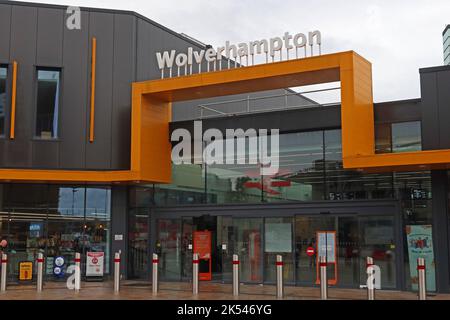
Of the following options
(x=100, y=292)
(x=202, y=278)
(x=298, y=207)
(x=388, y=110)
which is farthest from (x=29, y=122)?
(x=388, y=110)

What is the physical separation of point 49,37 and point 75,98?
2.23m

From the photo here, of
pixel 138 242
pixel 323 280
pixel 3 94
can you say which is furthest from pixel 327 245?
pixel 3 94

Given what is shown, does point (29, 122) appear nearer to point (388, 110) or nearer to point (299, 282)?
point (299, 282)

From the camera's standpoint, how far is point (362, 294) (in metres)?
17.5

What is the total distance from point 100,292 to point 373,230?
821cm

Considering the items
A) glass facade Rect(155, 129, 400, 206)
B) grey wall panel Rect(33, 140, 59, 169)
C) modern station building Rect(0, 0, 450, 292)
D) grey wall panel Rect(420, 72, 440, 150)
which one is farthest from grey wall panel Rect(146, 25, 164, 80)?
grey wall panel Rect(420, 72, 440, 150)

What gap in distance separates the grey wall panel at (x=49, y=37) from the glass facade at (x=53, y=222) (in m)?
4.31

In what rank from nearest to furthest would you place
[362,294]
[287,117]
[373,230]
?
1. [362,294]
2. [373,230]
3. [287,117]

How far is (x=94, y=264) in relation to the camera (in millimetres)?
21219

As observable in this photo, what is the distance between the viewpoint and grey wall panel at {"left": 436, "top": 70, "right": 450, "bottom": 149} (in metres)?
17.6

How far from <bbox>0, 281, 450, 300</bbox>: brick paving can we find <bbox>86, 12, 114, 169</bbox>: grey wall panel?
427 cm

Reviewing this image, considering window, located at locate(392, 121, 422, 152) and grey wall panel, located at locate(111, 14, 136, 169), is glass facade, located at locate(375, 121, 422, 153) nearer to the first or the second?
window, located at locate(392, 121, 422, 152)

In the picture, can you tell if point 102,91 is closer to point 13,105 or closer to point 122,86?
point 122,86
